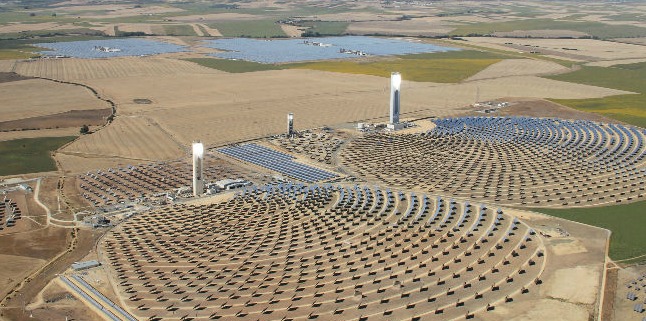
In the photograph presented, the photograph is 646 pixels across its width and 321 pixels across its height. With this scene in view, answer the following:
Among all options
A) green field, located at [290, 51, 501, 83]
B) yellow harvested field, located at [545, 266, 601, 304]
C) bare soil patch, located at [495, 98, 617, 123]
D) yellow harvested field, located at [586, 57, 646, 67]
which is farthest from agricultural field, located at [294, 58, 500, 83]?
yellow harvested field, located at [545, 266, 601, 304]

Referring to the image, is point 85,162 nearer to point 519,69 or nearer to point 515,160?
point 515,160

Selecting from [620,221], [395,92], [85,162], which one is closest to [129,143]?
[85,162]

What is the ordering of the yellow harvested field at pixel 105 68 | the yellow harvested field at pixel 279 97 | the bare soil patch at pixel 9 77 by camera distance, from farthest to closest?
the yellow harvested field at pixel 105 68 → the bare soil patch at pixel 9 77 → the yellow harvested field at pixel 279 97

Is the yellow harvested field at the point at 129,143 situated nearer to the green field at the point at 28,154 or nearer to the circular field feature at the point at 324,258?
the green field at the point at 28,154

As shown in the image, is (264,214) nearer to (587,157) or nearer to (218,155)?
(218,155)

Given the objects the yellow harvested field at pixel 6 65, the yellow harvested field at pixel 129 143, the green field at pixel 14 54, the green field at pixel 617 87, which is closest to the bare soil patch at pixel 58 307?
the yellow harvested field at pixel 129 143
